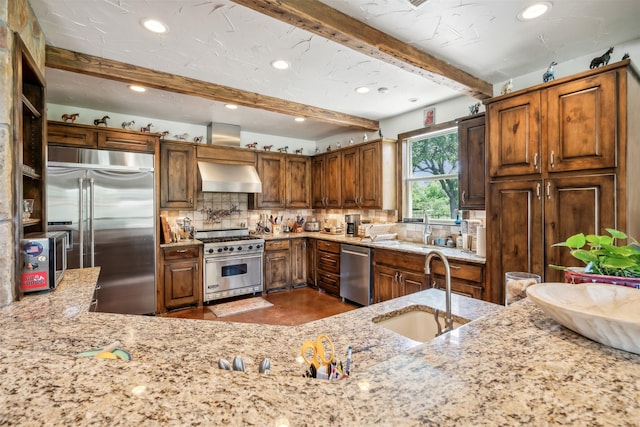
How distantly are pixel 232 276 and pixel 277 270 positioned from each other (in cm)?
72

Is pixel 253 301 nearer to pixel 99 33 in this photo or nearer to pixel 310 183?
pixel 310 183

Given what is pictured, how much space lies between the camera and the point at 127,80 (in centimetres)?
272

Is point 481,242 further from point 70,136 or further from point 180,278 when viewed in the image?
point 70,136

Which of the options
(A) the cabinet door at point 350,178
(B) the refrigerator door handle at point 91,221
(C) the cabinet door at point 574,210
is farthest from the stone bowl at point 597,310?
(B) the refrigerator door handle at point 91,221

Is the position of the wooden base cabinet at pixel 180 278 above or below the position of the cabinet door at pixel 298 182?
below

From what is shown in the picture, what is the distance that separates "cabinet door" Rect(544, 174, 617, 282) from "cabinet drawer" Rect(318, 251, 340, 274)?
2.54 meters

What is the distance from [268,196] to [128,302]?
2434 millimetres

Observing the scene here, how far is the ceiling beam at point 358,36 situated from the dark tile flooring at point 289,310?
281cm

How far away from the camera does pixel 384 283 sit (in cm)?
367

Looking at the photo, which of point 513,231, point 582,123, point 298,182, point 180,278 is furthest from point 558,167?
point 180,278

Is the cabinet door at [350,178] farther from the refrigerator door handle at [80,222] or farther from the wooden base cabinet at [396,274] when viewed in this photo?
the refrigerator door handle at [80,222]

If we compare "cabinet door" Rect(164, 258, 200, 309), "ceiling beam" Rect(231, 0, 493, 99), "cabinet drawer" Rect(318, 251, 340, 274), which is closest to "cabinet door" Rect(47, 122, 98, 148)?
"cabinet door" Rect(164, 258, 200, 309)

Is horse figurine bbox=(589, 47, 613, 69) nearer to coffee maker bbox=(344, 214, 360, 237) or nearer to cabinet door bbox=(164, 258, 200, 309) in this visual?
coffee maker bbox=(344, 214, 360, 237)

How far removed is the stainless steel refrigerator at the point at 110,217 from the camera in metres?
3.20
